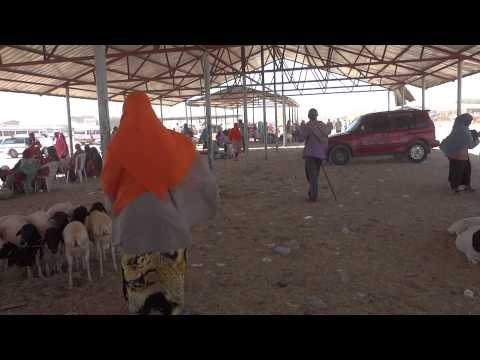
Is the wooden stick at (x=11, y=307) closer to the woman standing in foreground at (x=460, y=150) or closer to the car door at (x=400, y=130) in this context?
the woman standing in foreground at (x=460, y=150)

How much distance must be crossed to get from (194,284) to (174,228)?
160cm

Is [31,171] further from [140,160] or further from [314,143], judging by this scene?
[140,160]

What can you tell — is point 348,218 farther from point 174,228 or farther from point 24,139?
point 24,139

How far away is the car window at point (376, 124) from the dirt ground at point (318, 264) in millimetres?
5571

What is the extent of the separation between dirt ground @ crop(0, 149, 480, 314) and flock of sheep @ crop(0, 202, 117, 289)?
0.26 meters

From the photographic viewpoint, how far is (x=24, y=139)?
97.1ft

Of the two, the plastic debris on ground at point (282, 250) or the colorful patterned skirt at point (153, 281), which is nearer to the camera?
the colorful patterned skirt at point (153, 281)

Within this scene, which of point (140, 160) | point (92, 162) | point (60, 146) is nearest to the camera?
point (140, 160)

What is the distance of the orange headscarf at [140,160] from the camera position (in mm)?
2607

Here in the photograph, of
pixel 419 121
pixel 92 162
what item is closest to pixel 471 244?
pixel 419 121

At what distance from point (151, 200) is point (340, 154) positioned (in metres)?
12.2

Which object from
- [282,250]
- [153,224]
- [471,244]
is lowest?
[282,250]

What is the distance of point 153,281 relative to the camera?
2.84m

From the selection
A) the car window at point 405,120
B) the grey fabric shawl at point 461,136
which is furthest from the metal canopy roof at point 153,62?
the grey fabric shawl at point 461,136
